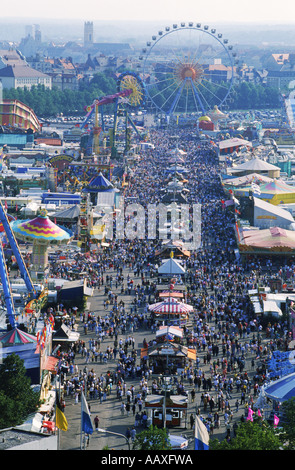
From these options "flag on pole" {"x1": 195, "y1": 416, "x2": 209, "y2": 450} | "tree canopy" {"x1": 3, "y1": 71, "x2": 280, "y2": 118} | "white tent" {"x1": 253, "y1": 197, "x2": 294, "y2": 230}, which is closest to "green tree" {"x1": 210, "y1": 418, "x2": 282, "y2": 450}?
"flag on pole" {"x1": 195, "y1": 416, "x2": 209, "y2": 450}

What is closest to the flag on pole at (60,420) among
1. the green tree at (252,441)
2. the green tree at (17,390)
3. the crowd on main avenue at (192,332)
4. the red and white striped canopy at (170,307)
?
the green tree at (17,390)

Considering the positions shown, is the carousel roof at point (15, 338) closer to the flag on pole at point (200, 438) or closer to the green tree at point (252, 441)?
the flag on pole at point (200, 438)

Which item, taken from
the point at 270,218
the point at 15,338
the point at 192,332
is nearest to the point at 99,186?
the point at 270,218

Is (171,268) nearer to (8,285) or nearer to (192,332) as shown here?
(192,332)

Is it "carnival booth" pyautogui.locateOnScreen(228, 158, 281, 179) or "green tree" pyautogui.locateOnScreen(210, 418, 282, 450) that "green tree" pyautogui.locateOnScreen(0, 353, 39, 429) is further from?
"carnival booth" pyautogui.locateOnScreen(228, 158, 281, 179)
